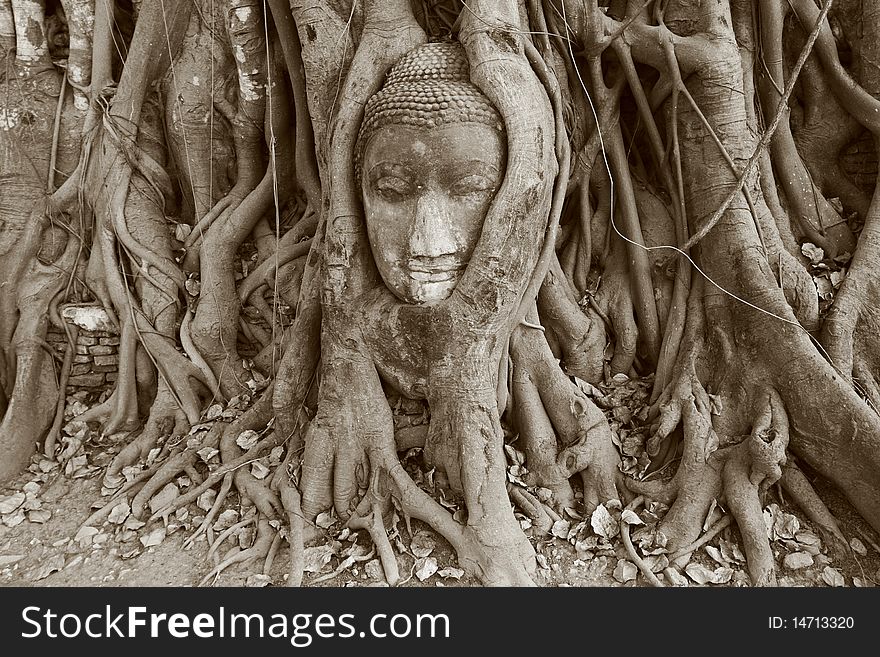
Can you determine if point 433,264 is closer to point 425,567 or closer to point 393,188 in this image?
point 393,188

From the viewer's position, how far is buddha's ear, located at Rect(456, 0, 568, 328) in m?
2.31

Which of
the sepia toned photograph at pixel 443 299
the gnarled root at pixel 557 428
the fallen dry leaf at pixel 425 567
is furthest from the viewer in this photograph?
the gnarled root at pixel 557 428

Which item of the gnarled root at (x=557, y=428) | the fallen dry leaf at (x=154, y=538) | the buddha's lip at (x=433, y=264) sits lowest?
the fallen dry leaf at (x=154, y=538)

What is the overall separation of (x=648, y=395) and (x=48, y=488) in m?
3.37

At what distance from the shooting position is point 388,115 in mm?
2367

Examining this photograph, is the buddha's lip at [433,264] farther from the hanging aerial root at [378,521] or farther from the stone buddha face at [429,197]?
the hanging aerial root at [378,521]

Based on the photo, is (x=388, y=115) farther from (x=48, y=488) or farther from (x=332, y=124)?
(x=48, y=488)

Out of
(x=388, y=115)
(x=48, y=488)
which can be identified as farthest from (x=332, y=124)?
(x=48, y=488)

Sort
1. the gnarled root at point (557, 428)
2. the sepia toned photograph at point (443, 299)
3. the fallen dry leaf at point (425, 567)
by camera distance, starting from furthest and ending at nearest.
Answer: the gnarled root at point (557, 428)
the sepia toned photograph at point (443, 299)
the fallen dry leaf at point (425, 567)

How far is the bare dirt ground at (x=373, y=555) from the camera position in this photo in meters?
2.24

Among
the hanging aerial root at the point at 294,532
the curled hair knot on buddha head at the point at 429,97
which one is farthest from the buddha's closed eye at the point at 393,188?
the hanging aerial root at the point at 294,532

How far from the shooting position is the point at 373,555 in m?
2.33

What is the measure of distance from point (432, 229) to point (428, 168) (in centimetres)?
27
